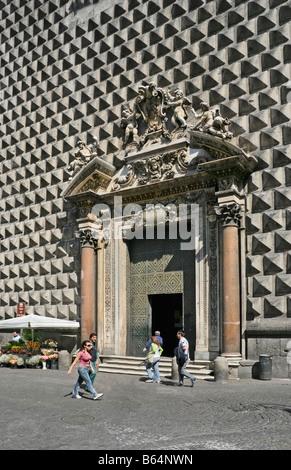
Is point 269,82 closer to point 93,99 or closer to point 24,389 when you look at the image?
point 93,99

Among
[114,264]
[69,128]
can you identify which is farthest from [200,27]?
[114,264]

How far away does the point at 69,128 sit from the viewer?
19.7 m

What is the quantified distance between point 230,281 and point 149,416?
605 centimetres

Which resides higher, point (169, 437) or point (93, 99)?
point (93, 99)

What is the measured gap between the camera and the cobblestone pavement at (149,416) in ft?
23.0

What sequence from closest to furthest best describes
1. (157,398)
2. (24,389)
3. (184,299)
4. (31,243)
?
1. (157,398)
2. (24,389)
3. (184,299)
4. (31,243)

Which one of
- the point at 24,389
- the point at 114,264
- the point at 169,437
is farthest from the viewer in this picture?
the point at 114,264

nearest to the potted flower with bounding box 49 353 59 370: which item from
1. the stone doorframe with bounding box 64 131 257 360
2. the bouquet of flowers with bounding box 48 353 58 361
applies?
the bouquet of flowers with bounding box 48 353 58 361

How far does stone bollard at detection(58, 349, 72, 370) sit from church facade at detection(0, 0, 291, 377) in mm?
992

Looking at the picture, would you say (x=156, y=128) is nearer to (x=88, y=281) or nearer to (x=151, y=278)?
(x=151, y=278)

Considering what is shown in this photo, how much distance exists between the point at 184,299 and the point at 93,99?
8151 millimetres

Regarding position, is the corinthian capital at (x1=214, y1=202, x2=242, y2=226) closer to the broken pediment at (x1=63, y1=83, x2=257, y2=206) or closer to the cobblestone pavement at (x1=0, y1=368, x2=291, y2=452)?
the broken pediment at (x1=63, y1=83, x2=257, y2=206)

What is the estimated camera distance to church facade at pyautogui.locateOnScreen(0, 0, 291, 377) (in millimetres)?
14305

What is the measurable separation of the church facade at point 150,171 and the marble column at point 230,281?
0.04m
